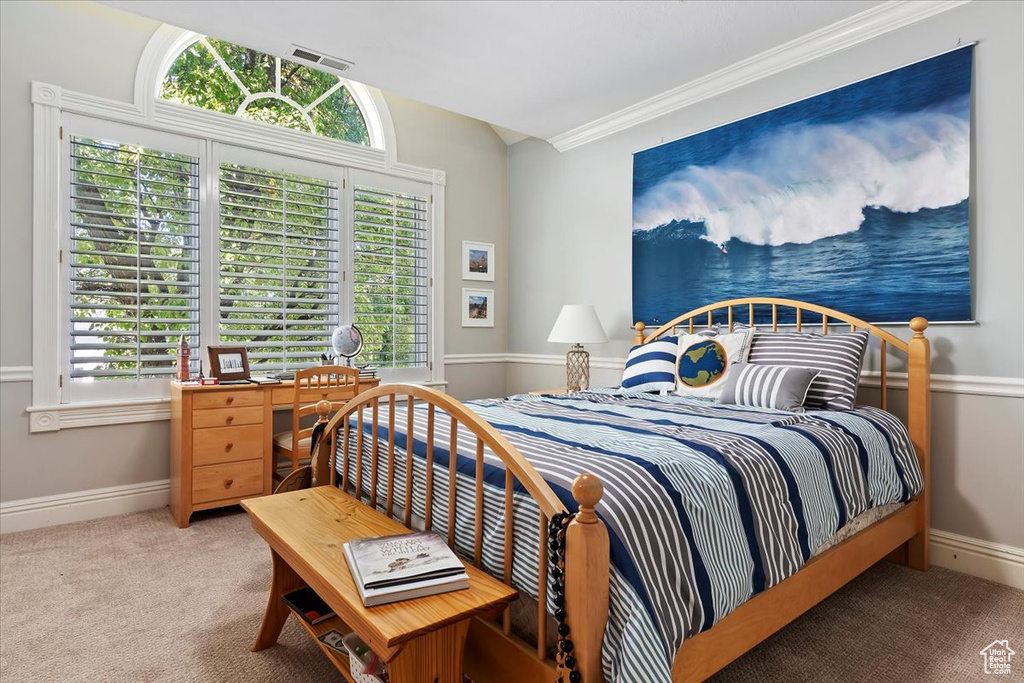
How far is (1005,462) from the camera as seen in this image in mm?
2361

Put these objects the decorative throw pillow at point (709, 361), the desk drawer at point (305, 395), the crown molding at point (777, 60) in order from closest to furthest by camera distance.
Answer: the crown molding at point (777, 60), the decorative throw pillow at point (709, 361), the desk drawer at point (305, 395)

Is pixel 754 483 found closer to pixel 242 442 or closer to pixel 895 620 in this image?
pixel 895 620

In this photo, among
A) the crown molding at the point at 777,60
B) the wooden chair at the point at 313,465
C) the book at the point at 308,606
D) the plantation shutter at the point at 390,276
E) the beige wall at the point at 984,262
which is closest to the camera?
the book at the point at 308,606

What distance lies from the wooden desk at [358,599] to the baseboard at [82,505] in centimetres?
191

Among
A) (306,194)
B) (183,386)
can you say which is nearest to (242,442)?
(183,386)

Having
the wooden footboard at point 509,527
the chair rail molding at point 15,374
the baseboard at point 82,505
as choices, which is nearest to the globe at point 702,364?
the wooden footboard at point 509,527

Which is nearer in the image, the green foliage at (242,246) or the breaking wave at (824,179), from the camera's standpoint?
the breaking wave at (824,179)

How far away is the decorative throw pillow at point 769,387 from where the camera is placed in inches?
94.5

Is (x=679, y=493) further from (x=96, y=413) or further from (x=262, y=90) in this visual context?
(x=262, y=90)

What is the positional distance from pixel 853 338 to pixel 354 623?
94.3 inches

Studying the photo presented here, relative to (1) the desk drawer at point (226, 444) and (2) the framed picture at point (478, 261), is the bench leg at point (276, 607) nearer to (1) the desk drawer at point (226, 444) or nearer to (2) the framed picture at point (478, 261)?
(1) the desk drawer at point (226, 444)

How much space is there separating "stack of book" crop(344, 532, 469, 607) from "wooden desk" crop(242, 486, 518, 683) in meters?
0.02

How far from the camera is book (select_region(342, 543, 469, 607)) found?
115 cm

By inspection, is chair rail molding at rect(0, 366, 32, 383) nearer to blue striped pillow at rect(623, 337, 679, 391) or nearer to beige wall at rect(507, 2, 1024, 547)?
blue striped pillow at rect(623, 337, 679, 391)
